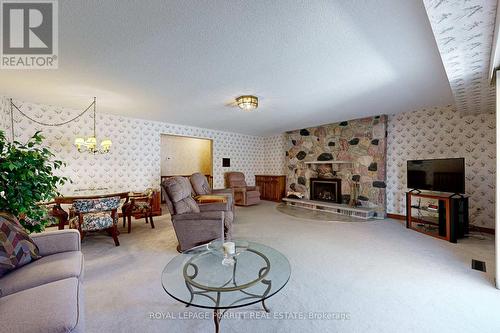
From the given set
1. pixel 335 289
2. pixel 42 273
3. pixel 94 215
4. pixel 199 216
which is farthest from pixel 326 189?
pixel 42 273

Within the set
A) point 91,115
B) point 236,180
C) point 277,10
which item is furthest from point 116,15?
point 236,180

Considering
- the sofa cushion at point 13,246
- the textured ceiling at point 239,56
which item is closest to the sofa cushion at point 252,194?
the textured ceiling at point 239,56

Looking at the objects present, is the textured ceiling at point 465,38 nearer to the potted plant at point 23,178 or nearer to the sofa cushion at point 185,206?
the sofa cushion at point 185,206

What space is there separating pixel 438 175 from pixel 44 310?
5166mm

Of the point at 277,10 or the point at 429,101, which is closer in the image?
the point at 277,10

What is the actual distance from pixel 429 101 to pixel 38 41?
5678 millimetres

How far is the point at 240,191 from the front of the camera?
6219mm

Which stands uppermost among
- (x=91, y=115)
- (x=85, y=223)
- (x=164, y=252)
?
(x=91, y=115)

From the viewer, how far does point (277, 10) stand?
5.02 feet

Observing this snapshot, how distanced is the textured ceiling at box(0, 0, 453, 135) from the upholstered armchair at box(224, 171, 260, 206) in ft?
9.85

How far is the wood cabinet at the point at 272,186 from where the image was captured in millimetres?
6973

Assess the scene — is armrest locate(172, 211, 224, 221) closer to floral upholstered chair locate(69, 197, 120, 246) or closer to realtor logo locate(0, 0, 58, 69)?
floral upholstered chair locate(69, 197, 120, 246)

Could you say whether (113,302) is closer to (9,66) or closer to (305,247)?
(305,247)

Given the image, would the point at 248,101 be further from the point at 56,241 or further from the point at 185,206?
the point at 56,241
